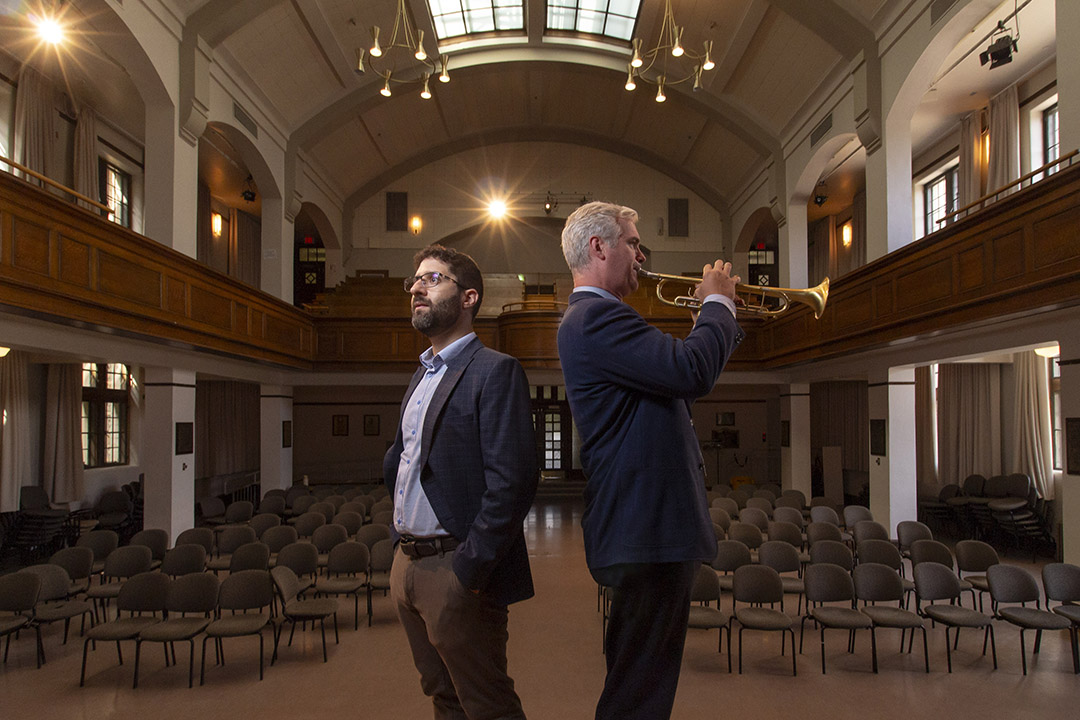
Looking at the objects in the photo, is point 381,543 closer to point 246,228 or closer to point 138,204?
point 138,204

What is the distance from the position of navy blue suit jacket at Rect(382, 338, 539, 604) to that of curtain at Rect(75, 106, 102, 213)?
39.9 ft

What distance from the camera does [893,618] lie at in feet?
18.3

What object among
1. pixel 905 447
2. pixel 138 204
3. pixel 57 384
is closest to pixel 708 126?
pixel 905 447

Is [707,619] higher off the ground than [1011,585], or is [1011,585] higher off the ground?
[1011,585]

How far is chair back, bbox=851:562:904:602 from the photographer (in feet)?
19.7

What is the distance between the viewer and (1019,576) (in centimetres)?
608

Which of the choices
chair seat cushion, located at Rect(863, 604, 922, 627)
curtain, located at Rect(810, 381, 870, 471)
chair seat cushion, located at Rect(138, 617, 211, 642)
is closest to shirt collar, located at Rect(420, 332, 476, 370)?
chair seat cushion, located at Rect(138, 617, 211, 642)

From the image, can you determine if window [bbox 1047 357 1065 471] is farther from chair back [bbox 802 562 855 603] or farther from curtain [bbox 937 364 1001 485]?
chair back [bbox 802 562 855 603]

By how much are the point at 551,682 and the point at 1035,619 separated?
389 centimetres

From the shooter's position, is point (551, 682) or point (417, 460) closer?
point (417, 460)

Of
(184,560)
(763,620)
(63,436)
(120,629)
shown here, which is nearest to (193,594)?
(120,629)

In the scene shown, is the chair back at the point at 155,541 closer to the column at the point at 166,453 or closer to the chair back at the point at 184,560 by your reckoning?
the chair back at the point at 184,560

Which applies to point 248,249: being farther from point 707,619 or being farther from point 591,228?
point 591,228

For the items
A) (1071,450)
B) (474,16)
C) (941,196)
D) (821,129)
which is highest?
(474,16)
